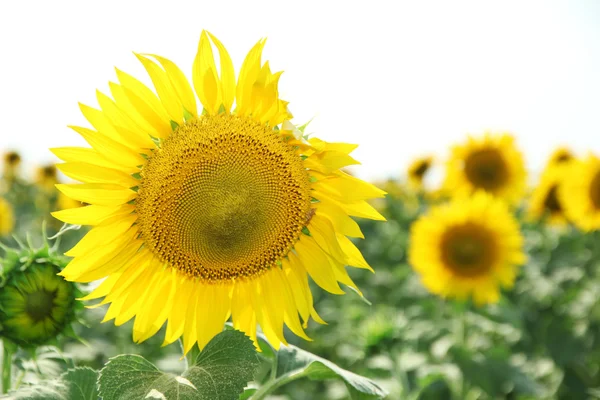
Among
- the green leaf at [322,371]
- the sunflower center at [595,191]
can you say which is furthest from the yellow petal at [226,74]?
the sunflower center at [595,191]

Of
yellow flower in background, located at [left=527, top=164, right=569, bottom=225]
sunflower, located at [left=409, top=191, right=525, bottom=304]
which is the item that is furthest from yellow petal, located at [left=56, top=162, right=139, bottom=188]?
yellow flower in background, located at [left=527, top=164, right=569, bottom=225]

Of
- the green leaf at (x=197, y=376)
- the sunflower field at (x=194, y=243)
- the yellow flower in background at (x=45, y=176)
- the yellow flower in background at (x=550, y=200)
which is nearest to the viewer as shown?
the green leaf at (x=197, y=376)

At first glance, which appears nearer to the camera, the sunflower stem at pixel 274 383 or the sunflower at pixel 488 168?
the sunflower stem at pixel 274 383

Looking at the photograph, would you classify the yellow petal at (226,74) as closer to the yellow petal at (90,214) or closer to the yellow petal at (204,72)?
the yellow petal at (204,72)

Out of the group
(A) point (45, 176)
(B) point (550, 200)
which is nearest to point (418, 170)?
(B) point (550, 200)

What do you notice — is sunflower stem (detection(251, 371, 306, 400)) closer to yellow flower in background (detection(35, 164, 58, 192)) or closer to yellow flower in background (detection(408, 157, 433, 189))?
yellow flower in background (detection(408, 157, 433, 189))

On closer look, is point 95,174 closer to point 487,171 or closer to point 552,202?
point 487,171
